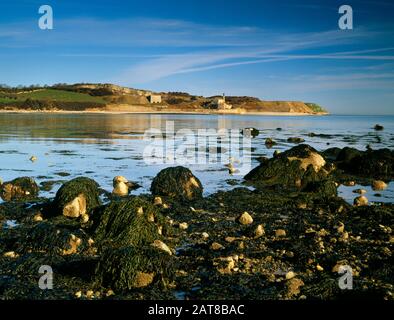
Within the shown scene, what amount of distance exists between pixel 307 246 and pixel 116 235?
417 cm

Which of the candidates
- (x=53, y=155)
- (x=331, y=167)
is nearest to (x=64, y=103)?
(x=53, y=155)

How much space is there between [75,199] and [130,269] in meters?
5.16

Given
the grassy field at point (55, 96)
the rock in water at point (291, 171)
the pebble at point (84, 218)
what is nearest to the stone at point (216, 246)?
the pebble at point (84, 218)

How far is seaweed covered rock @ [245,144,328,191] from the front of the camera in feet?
59.2

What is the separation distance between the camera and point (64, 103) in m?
138

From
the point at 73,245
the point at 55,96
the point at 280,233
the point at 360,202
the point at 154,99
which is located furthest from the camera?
the point at 154,99

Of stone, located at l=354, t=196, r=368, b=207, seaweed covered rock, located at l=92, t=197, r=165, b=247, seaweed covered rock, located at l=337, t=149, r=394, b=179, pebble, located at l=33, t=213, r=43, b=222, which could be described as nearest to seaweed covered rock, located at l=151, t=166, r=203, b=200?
seaweed covered rock, located at l=92, t=197, r=165, b=247

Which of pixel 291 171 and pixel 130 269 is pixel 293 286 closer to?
pixel 130 269

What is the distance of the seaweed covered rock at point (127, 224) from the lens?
31.2ft

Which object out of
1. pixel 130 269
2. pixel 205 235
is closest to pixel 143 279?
pixel 130 269

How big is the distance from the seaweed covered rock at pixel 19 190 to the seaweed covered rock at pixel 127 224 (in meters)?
4.58

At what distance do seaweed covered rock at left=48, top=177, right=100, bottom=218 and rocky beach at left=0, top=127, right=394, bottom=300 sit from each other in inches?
1.1

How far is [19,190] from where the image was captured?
1431cm

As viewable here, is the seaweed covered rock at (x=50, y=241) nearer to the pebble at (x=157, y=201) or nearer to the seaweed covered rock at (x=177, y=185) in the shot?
the pebble at (x=157, y=201)
